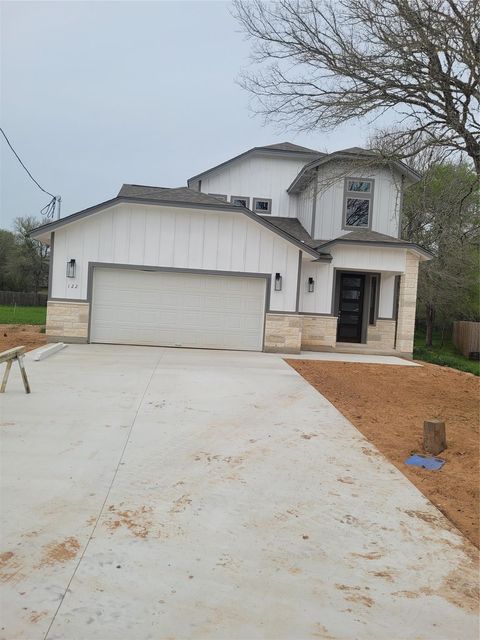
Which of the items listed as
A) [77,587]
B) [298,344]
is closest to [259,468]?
[77,587]

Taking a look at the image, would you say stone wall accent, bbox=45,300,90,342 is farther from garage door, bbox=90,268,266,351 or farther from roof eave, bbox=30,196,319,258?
roof eave, bbox=30,196,319,258

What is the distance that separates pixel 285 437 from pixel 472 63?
510 cm

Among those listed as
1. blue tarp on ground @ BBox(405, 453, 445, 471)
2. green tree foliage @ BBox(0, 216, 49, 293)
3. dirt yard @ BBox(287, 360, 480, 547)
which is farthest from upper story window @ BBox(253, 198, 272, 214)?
green tree foliage @ BBox(0, 216, 49, 293)

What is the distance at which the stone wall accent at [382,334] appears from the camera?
18047mm

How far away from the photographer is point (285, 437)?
6105mm

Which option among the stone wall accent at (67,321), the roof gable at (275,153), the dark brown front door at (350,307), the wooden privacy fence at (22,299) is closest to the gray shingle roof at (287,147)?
the roof gable at (275,153)

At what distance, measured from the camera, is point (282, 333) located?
15.1 m

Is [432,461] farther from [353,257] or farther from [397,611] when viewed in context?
[353,257]

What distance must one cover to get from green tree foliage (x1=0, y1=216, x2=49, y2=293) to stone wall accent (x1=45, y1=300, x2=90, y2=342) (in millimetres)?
35798

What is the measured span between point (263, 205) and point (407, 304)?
6395 millimetres

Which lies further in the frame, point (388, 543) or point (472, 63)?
point (472, 63)

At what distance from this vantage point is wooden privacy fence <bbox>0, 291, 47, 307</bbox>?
43938 millimetres

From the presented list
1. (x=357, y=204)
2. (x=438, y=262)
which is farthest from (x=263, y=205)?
(x=438, y=262)

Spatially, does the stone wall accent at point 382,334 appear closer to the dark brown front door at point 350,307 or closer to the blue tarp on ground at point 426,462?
the dark brown front door at point 350,307
